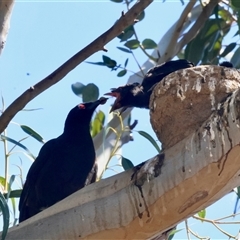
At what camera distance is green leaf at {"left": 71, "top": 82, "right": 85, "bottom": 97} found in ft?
10.6

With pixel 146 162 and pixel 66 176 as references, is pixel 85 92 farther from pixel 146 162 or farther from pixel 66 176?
pixel 146 162

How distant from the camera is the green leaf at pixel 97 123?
3053 mm

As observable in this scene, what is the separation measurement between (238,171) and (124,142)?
161 cm

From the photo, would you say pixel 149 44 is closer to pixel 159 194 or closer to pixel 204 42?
pixel 204 42

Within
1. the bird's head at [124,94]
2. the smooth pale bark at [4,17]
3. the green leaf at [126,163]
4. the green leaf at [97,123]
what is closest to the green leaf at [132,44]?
the bird's head at [124,94]

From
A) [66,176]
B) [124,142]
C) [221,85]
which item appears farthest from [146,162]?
[124,142]

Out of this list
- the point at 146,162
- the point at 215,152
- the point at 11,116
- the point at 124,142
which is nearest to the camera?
the point at 215,152

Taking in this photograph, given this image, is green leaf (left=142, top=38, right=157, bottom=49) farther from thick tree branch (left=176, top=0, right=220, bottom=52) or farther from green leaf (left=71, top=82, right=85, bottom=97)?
green leaf (left=71, top=82, right=85, bottom=97)

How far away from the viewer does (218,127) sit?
149 centimetres

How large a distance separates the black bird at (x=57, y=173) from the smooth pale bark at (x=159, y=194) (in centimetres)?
83

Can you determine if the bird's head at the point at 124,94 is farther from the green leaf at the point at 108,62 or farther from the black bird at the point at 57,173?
the black bird at the point at 57,173

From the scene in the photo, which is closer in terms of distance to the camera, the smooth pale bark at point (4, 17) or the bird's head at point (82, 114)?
the smooth pale bark at point (4, 17)

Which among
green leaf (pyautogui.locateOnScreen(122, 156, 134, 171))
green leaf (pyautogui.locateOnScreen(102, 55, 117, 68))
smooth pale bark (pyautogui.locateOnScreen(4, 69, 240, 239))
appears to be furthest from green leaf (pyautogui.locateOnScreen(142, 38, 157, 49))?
smooth pale bark (pyautogui.locateOnScreen(4, 69, 240, 239))

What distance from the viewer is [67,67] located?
1.85 metres
